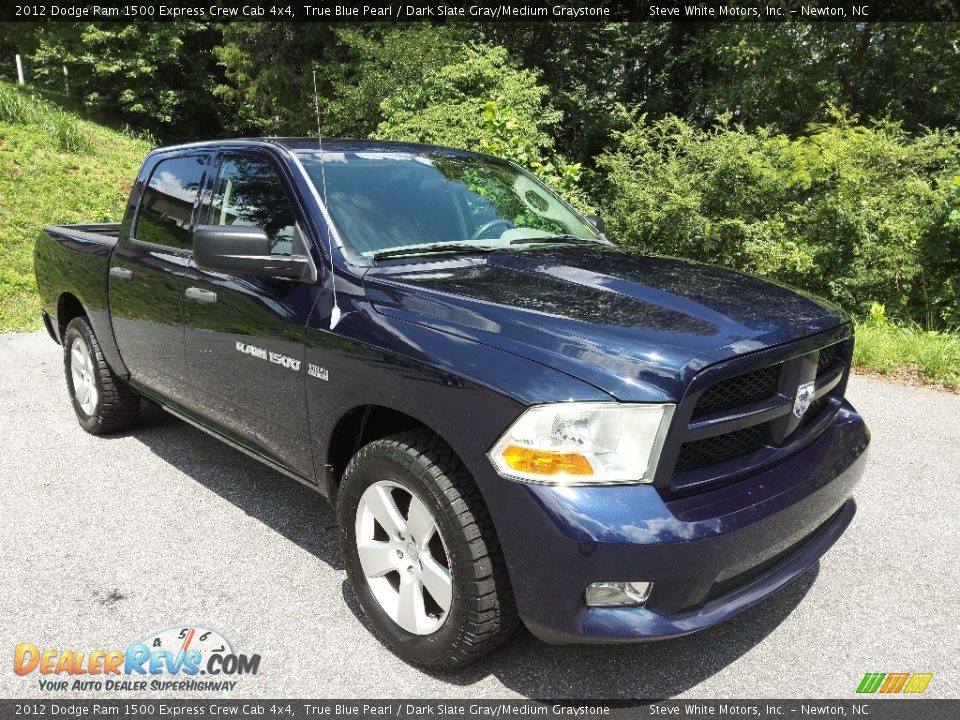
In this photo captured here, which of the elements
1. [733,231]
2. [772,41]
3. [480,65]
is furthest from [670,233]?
[772,41]

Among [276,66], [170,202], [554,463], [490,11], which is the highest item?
[490,11]

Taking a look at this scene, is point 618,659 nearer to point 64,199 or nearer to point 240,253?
point 240,253

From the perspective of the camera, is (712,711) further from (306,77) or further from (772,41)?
(306,77)

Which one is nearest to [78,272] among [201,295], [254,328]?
[201,295]

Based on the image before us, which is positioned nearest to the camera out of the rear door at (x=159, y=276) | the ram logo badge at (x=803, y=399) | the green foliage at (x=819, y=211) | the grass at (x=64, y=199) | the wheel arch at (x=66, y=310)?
the ram logo badge at (x=803, y=399)

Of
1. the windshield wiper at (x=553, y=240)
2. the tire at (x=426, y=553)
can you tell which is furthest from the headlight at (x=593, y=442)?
the windshield wiper at (x=553, y=240)

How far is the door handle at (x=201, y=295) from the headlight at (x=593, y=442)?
186 cm

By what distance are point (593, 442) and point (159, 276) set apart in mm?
2651

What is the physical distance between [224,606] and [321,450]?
74cm

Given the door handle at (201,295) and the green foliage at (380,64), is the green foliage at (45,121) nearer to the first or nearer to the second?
the green foliage at (380,64)

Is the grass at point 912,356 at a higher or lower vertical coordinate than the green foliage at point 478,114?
lower

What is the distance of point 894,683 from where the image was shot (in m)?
2.40

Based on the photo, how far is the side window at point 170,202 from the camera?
3680mm

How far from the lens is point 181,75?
2203 centimetres
